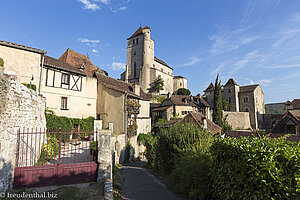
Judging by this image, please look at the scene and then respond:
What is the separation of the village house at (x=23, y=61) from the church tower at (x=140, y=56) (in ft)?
119

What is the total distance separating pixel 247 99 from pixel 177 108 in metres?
23.2

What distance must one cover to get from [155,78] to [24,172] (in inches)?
1758

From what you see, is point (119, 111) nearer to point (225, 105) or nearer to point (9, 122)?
point (9, 122)

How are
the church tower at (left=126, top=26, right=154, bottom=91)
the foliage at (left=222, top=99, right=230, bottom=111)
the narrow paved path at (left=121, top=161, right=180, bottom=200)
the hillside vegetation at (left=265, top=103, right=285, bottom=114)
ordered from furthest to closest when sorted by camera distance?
1. the hillside vegetation at (left=265, top=103, right=285, bottom=114)
2. the church tower at (left=126, top=26, right=154, bottom=91)
3. the foliage at (left=222, top=99, right=230, bottom=111)
4. the narrow paved path at (left=121, top=161, right=180, bottom=200)

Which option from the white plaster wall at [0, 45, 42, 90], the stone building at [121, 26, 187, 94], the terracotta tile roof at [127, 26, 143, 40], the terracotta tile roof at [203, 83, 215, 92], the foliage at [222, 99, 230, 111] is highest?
the terracotta tile roof at [127, 26, 143, 40]

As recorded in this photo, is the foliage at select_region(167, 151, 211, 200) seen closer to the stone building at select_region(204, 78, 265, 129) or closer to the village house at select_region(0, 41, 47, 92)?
the village house at select_region(0, 41, 47, 92)

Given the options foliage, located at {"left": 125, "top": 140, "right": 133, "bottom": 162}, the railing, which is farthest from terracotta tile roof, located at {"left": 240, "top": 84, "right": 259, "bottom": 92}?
the railing

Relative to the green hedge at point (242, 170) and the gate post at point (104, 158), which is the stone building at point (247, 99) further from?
the gate post at point (104, 158)

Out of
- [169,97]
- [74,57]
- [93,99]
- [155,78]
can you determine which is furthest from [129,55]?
[93,99]

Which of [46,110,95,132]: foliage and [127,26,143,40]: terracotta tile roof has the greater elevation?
[127,26,143,40]: terracotta tile roof

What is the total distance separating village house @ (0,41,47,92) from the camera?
1173 cm

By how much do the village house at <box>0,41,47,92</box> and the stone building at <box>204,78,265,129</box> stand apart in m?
42.3

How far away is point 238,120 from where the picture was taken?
37375 mm

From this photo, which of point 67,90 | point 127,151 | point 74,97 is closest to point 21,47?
point 67,90
